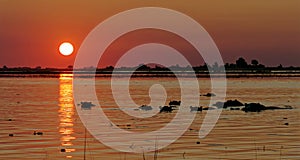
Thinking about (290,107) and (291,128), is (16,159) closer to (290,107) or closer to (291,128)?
(291,128)

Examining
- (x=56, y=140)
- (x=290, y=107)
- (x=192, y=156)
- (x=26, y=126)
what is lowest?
(x=192, y=156)

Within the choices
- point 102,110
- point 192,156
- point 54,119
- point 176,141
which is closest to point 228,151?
→ point 192,156

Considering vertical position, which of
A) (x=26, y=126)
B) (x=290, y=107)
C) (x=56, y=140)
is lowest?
(x=56, y=140)

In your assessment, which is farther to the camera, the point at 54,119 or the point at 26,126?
the point at 54,119

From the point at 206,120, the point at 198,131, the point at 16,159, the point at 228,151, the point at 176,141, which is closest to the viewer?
the point at 16,159

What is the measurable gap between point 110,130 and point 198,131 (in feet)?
12.1

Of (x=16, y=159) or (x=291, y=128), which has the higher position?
(x=291, y=128)

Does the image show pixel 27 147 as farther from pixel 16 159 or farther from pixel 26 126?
pixel 26 126

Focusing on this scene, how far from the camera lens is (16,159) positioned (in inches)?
796

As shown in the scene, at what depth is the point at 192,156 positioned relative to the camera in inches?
825

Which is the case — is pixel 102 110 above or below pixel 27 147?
above

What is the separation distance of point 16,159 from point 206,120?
14451 mm

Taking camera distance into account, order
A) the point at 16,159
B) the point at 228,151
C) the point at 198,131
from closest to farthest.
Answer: the point at 16,159 → the point at 228,151 → the point at 198,131

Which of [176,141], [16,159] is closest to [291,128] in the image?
[176,141]
